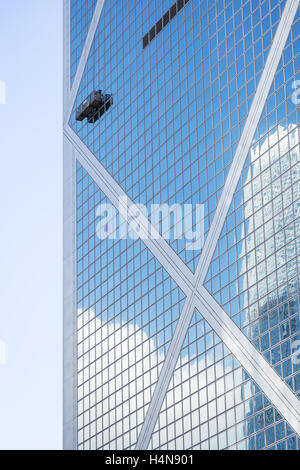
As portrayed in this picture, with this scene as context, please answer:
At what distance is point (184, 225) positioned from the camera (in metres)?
66.8

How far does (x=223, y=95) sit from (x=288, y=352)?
61.1ft

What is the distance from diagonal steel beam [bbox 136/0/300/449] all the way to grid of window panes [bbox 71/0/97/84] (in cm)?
3009

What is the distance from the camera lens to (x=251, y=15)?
2426 inches

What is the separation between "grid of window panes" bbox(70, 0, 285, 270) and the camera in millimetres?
62250

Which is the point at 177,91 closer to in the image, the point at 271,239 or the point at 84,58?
the point at 84,58

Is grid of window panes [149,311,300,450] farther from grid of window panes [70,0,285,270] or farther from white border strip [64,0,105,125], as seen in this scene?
white border strip [64,0,105,125]

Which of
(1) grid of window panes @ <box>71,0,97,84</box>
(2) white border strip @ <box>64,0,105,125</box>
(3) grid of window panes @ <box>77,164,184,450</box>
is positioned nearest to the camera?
(3) grid of window panes @ <box>77,164,184,450</box>

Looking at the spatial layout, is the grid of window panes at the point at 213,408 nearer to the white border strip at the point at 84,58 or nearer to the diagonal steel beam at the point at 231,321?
the diagonal steel beam at the point at 231,321

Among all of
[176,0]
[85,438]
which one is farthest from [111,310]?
[176,0]

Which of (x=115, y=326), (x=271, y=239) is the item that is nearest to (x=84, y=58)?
(x=115, y=326)

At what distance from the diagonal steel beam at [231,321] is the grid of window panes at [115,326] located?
1152mm

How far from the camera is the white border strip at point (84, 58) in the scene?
278 ft

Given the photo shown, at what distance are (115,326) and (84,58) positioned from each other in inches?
981

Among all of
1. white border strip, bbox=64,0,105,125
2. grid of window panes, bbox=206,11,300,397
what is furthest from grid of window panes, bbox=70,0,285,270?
grid of window panes, bbox=206,11,300,397
